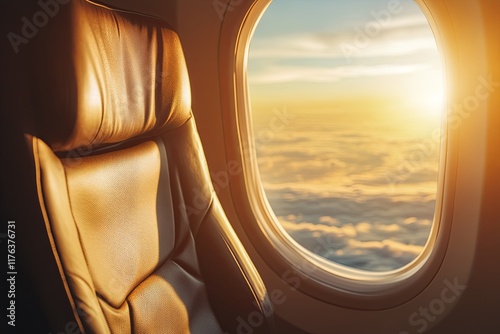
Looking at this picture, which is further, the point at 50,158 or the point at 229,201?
the point at 229,201

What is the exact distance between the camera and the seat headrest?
760 mm

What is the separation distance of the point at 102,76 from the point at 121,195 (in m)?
0.25

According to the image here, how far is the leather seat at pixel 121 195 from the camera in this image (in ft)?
2.55

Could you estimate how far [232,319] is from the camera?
51.6 inches

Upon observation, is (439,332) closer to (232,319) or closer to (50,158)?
(232,319)

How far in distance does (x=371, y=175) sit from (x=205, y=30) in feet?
8.68

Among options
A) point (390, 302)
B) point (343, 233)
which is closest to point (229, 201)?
point (390, 302)

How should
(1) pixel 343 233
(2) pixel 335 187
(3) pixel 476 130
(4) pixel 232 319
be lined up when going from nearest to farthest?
(4) pixel 232 319 < (3) pixel 476 130 < (1) pixel 343 233 < (2) pixel 335 187

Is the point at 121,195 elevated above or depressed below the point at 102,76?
below

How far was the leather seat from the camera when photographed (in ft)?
2.55

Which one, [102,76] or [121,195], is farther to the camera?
[121,195]

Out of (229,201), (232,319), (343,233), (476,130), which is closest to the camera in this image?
(232,319)

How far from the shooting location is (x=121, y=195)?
3.35ft

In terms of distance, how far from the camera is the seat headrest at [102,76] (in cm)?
76
